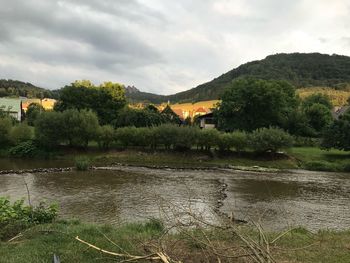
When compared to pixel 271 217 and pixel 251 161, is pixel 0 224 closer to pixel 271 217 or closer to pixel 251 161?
pixel 271 217

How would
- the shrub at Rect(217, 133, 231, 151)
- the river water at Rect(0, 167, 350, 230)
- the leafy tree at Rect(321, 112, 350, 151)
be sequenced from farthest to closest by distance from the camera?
the shrub at Rect(217, 133, 231, 151), the leafy tree at Rect(321, 112, 350, 151), the river water at Rect(0, 167, 350, 230)

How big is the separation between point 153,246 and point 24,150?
4882 cm

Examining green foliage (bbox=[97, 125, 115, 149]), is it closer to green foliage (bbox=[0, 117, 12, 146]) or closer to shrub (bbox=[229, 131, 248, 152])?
green foliage (bbox=[0, 117, 12, 146])

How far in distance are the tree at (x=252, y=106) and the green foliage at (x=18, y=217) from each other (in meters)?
54.3

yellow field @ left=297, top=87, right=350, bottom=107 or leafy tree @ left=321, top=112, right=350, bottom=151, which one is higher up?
yellow field @ left=297, top=87, right=350, bottom=107

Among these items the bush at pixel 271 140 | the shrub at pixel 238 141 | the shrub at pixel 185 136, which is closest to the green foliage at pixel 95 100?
the shrub at pixel 185 136

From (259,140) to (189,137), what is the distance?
928cm

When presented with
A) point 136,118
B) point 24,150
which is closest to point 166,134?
point 136,118

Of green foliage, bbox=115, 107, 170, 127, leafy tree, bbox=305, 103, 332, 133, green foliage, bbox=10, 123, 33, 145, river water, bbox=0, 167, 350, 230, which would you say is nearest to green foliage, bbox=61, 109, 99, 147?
green foliage, bbox=10, 123, 33, 145

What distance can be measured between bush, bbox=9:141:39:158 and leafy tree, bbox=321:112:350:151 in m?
39.4

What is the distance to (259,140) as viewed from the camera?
51.8 m

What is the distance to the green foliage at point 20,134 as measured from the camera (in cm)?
5512

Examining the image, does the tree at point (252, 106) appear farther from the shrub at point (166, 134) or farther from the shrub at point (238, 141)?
the shrub at point (166, 134)

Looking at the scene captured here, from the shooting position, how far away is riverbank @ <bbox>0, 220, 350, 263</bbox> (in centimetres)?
855
